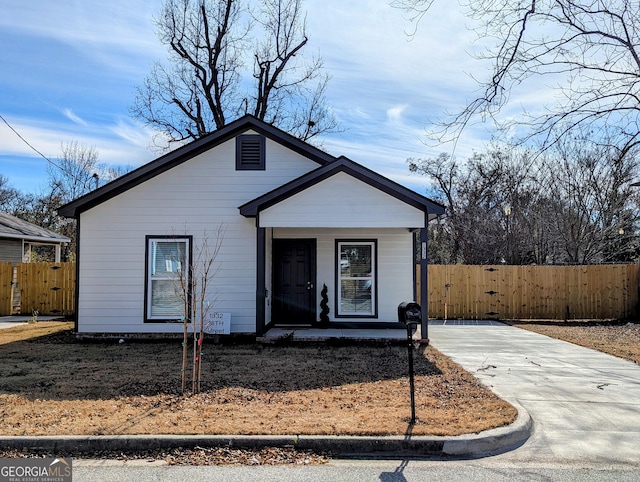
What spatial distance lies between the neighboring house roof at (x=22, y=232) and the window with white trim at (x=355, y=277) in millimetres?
12863

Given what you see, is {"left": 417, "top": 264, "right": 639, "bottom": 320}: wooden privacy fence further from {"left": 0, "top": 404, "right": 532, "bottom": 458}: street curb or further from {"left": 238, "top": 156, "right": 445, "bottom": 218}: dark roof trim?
{"left": 0, "top": 404, "right": 532, "bottom": 458}: street curb

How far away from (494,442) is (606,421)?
5.77 feet

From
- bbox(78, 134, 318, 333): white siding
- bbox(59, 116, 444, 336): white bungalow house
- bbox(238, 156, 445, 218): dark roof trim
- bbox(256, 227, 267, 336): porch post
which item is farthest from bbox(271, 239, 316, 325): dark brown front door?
bbox(238, 156, 445, 218): dark roof trim

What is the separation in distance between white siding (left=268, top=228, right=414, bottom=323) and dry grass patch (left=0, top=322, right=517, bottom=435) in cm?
208

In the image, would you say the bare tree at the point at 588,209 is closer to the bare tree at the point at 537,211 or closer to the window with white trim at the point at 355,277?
the bare tree at the point at 537,211

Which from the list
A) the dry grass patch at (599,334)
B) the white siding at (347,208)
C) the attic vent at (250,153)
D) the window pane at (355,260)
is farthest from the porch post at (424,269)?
the attic vent at (250,153)

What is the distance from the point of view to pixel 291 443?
15.3 feet

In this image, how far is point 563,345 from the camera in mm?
11211

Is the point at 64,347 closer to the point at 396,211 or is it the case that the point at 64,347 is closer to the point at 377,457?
the point at 396,211

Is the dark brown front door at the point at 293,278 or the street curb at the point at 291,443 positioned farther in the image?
the dark brown front door at the point at 293,278

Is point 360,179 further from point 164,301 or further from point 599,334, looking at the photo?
point 599,334

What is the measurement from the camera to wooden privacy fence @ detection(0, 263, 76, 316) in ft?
54.6

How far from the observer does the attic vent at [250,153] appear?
1148 cm

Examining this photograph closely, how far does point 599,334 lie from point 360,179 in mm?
8238
